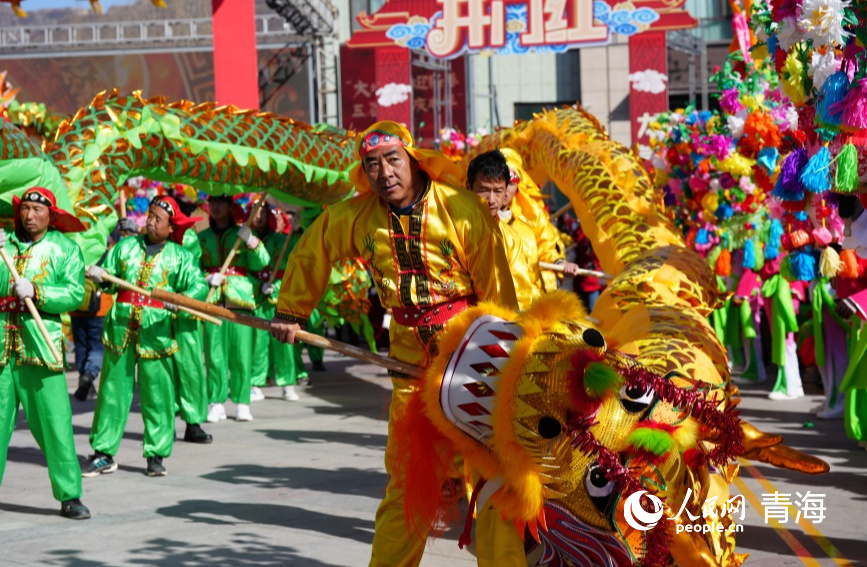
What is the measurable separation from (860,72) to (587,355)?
6.32ft

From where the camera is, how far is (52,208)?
21.0 ft

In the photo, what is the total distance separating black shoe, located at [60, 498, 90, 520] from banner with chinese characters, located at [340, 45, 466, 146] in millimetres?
16328

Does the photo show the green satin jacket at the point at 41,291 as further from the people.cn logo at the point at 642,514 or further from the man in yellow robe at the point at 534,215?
the people.cn logo at the point at 642,514

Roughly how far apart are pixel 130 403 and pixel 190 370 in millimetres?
1103

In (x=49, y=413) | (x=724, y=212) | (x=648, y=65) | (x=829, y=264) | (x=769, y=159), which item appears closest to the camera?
(x=49, y=413)

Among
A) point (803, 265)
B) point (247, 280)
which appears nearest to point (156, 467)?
point (247, 280)

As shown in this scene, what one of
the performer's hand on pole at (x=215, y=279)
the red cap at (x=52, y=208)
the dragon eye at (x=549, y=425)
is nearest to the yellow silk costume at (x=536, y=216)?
the red cap at (x=52, y=208)

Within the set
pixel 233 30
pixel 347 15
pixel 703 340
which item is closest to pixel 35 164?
pixel 703 340

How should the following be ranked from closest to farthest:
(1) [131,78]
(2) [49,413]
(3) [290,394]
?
(2) [49,413] < (3) [290,394] < (1) [131,78]

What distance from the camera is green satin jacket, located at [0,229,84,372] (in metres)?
6.18

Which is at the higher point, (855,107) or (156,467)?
(855,107)

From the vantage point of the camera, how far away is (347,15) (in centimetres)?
2598

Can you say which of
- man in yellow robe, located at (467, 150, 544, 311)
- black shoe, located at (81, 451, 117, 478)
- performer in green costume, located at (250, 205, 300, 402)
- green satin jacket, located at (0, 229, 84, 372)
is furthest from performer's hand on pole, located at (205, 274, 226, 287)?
man in yellow robe, located at (467, 150, 544, 311)

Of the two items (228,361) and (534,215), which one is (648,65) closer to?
(228,361)
